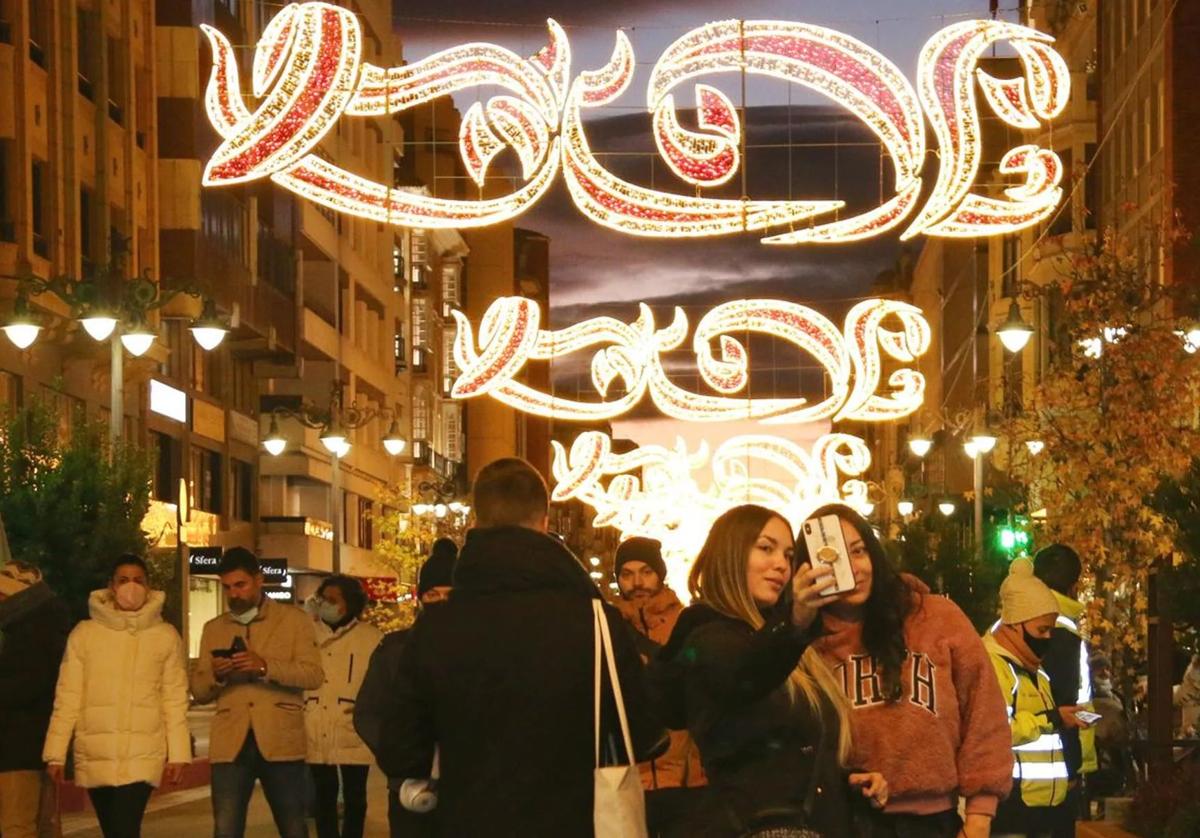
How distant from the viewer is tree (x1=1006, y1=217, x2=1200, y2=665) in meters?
26.8

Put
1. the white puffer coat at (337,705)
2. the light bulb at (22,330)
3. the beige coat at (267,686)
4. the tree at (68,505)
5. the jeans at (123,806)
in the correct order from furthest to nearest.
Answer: the tree at (68,505)
the light bulb at (22,330)
the white puffer coat at (337,705)
the beige coat at (267,686)
the jeans at (123,806)

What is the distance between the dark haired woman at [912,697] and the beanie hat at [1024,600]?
311cm

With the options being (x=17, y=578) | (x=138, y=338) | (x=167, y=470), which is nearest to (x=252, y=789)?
(x=17, y=578)

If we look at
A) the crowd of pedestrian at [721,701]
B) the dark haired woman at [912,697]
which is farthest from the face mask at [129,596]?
the dark haired woman at [912,697]

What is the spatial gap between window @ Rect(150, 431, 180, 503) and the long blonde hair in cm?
4776

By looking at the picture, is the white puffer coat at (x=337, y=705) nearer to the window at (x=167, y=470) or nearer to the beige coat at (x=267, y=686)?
the beige coat at (x=267, y=686)

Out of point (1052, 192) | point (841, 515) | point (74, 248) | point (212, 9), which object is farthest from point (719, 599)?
point (212, 9)

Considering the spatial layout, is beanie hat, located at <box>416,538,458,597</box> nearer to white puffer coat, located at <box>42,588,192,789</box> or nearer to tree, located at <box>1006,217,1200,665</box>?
white puffer coat, located at <box>42,588,192,789</box>

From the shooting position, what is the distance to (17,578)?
14602mm

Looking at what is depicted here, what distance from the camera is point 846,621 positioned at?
27.8ft

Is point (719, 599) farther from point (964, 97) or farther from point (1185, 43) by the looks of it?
point (1185, 43)

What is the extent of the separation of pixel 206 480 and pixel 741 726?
5514 centimetres

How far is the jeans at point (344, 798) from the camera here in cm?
1670

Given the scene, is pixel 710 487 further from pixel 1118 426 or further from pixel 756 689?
pixel 756 689
